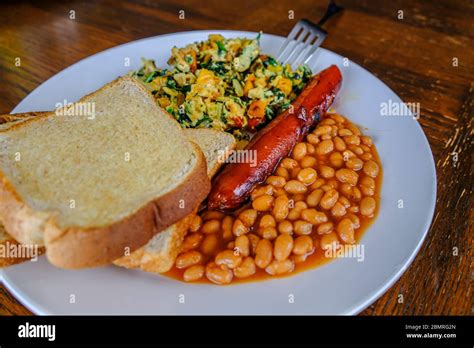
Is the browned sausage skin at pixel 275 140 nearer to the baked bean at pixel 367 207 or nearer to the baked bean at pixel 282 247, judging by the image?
the baked bean at pixel 282 247

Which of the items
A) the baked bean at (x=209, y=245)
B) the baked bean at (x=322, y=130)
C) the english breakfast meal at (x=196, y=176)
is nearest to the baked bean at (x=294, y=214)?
the english breakfast meal at (x=196, y=176)

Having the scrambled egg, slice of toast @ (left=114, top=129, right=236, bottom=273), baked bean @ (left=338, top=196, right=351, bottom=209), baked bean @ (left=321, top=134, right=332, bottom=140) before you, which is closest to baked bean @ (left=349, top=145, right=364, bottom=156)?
baked bean @ (left=321, top=134, right=332, bottom=140)

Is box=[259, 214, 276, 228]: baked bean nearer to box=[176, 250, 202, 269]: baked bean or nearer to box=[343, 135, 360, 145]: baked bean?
box=[176, 250, 202, 269]: baked bean

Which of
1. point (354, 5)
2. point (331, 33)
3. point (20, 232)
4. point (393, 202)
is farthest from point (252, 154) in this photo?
point (354, 5)

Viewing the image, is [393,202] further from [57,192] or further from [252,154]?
[57,192]

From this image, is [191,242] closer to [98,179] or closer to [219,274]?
[219,274]
